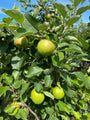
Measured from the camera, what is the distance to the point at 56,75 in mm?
935

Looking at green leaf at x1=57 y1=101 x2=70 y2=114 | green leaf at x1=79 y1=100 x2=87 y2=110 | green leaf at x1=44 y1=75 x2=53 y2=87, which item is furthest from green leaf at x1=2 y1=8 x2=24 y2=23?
green leaf at x1=79 y1=100 x2=87 y2=110

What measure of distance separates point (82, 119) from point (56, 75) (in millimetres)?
701

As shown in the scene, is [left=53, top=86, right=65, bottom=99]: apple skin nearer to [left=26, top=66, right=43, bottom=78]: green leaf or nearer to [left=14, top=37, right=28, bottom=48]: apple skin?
[left=26, top=66, right=43, bottom=78]: green leaf

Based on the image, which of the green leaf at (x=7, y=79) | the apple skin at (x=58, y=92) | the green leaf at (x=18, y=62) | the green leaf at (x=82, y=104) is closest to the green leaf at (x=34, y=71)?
the green leaf at (x=18, y=62)

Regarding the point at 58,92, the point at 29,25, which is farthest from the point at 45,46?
the point at 58,92

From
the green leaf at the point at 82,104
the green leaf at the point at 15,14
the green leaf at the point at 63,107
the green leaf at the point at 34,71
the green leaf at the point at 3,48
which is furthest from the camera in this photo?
the green leaf at the point at 82,104

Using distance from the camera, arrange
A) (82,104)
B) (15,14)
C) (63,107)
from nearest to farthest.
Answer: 1. (15,14)
2. (63,107)
3. (82,104)

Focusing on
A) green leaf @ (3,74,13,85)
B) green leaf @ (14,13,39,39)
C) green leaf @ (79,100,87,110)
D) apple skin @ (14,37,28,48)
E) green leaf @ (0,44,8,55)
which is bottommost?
green leaf @ (79,100,87,110)

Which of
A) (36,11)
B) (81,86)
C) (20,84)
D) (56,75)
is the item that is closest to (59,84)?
(56,75)

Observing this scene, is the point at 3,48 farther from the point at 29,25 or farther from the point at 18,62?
the point at 29,25

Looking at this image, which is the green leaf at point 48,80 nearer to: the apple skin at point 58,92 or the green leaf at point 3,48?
the apple skin at point 58,92

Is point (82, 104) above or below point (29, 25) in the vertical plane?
below

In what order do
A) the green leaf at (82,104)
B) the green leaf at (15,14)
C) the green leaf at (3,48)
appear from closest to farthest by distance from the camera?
the green leaf at (15,14) → the green leaf at (3,48) → the green leaf at (82,104)

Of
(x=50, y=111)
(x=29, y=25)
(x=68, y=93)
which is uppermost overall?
(x=29, y=25)
